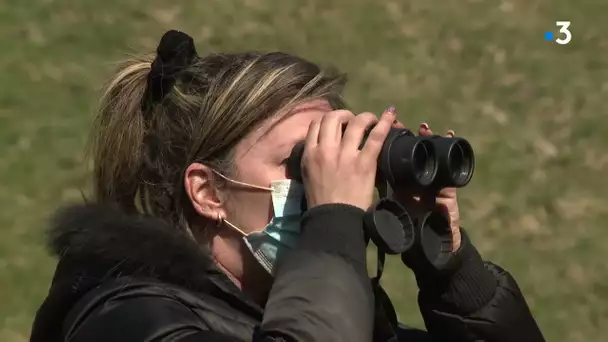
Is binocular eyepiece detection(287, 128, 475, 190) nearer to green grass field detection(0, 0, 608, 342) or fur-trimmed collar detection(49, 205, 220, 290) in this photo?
fur-trimmed collar detection(49, 205, 220, 290)

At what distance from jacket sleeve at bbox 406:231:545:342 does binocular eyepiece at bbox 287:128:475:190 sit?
1.02 feet

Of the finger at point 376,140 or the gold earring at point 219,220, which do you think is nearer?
the finger at point 376,140

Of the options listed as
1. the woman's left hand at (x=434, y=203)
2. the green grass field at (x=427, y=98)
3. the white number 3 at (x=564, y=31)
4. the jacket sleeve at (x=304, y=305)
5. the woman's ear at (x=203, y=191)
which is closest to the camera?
the jacket sleeve at (x=304, y=305)

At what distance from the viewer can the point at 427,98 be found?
20.6 feet

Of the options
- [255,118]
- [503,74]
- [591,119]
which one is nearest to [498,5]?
[503,74]

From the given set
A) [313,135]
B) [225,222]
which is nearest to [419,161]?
[313,135]

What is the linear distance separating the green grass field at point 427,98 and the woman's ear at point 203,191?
7.79 ft

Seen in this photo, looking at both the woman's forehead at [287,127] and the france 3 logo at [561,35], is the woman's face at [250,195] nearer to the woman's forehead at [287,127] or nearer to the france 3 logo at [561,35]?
the woman's forehead at [287,127]

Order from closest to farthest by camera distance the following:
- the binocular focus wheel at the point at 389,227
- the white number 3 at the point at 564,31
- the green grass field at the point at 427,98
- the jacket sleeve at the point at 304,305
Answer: the jacket sleeve at the point at 304,305, the binocular focus wheel at the point at 389,227, the green grass field at the point at 427,98, the white number 3 at the point at 564,31

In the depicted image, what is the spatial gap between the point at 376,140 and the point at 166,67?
1.83 ft

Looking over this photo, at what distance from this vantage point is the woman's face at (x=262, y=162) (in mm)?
2238

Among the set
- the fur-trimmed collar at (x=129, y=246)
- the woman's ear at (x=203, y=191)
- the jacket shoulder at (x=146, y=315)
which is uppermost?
the woman's ear at (x=203, y=191)

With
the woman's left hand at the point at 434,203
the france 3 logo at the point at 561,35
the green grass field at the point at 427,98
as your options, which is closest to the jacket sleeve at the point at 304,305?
the woman's left hand at the point at 434,203

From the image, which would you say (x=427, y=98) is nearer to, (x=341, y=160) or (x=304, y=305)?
(x=341, y=160)
